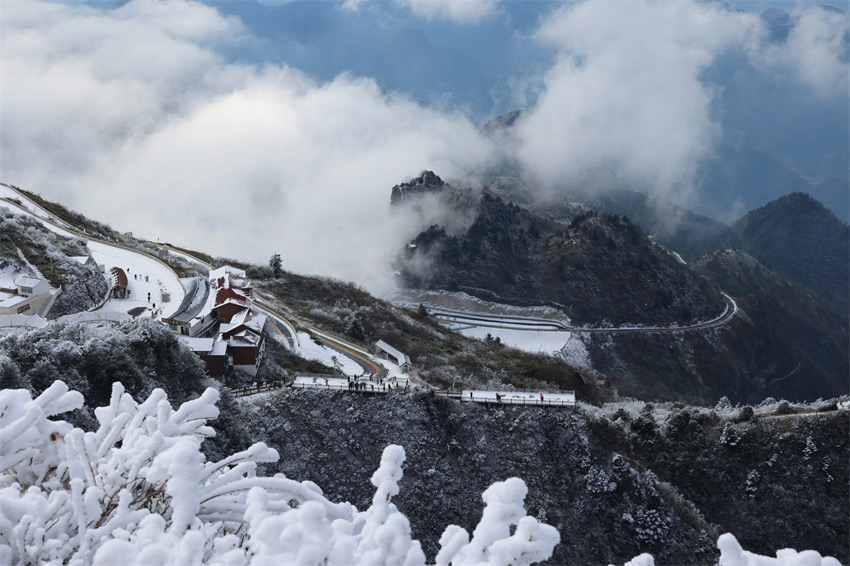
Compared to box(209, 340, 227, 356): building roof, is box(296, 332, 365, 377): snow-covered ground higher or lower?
lower

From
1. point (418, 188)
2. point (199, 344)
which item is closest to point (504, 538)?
point (199, 344)

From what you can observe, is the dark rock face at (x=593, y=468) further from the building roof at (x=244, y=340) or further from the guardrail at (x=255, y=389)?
the building roof at (x=244, y=340)

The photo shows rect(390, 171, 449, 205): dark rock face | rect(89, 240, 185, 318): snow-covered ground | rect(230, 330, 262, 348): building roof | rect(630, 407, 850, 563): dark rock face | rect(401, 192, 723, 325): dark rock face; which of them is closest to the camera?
rect(630, 407, 850, 563): dark rock face

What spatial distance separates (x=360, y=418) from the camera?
3284 cm

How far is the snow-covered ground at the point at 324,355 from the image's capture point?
4193 centimetres

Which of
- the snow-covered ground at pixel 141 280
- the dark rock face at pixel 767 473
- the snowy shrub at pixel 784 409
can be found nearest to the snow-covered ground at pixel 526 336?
the snow-covered ground at pixel 141 280

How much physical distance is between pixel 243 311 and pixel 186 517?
40.6 m

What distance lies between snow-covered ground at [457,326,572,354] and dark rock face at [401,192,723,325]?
12295 millimetres

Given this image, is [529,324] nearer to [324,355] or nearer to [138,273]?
[324,355]

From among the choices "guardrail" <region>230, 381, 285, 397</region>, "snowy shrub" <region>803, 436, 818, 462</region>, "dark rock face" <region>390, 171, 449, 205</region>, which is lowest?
"snowy shrub" <region>803, 436, 818, 462</region>

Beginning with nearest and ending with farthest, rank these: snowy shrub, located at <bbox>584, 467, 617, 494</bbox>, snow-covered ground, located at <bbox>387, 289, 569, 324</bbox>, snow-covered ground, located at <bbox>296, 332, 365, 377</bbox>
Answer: snowy shrub, located at <bbox>584, 467, 617, 494</bbox> → snow-covered ground, located at <bbox>296, 332, 365, 377</bbox> → snow-covered ground, located at <bbox>387, 289, 569, 324</bbox>

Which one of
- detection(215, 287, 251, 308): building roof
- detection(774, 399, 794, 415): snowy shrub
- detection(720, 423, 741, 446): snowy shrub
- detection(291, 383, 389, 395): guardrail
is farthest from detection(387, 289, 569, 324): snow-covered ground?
detection(291, 383, 389, 395): guardrail

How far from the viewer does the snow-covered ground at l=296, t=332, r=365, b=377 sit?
4193 centimetres

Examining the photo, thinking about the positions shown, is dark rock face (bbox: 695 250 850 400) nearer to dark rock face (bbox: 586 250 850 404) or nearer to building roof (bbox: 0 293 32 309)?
dark rock face (bbox: 586 250 850 404)
